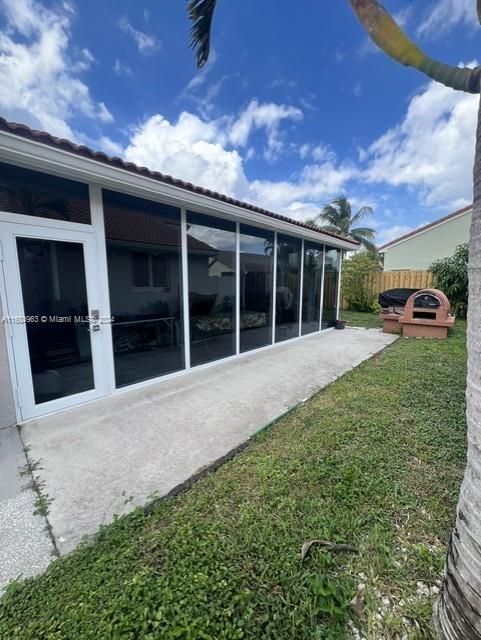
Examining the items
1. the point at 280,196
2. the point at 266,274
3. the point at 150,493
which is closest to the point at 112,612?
the point at 150,493

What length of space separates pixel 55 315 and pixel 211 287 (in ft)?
8.78

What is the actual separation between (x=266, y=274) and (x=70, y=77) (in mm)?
6175

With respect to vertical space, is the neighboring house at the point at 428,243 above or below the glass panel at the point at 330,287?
above

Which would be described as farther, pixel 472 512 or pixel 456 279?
pixel 456 279

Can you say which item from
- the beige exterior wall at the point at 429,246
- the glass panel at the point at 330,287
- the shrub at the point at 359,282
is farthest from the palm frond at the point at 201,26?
the beige exterior wall at the point at 429,246

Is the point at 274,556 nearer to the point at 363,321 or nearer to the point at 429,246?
the point at 363,321

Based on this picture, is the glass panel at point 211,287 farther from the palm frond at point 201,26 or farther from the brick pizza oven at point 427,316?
the brick pizza oven at point 427,316

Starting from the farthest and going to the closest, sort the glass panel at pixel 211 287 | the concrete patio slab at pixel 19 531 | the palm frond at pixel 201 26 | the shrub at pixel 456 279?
the shrub at pixel 456 279
the glass panel at pixel 211 287
the palm frond at pixel 201 26
the concrete patio slab at pixel 19 531

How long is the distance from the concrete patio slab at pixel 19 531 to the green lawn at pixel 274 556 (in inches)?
6.2

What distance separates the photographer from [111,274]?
13.3ft

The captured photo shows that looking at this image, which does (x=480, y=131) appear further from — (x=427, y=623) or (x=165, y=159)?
(x=165, y=159)

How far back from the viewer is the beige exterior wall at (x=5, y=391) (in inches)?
118

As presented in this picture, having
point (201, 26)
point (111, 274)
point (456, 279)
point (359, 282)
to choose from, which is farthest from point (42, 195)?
point (359, 282)

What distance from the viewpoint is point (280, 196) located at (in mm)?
19422
